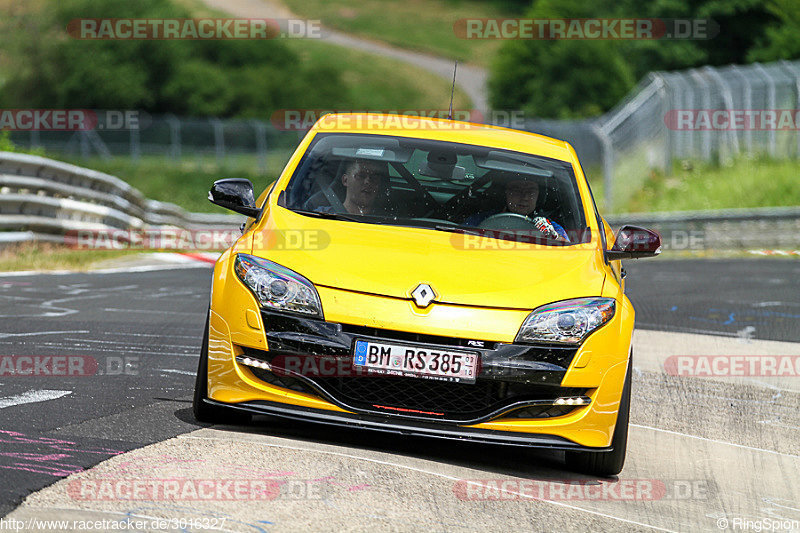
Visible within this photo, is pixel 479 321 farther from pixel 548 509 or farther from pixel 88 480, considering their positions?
pixel 88 480

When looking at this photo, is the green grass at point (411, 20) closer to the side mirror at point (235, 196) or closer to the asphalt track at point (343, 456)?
the asphalt track at point (343, 456)

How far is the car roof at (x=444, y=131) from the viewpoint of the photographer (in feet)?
24.9

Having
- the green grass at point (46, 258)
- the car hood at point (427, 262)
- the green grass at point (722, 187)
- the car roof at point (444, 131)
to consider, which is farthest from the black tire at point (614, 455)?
the green grass at point (722, 187)

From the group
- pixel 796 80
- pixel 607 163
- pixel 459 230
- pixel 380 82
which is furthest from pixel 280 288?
pixel 380 82

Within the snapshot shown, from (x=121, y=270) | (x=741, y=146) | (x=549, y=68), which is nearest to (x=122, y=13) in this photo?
(x=549, y=68)

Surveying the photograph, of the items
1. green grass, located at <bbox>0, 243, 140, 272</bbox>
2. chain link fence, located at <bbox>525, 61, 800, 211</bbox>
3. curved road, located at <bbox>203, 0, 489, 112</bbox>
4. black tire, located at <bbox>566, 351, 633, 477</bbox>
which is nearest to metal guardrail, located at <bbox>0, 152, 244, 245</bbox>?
green grass, located at <bbox>0, 243, 140, 272</bbox>

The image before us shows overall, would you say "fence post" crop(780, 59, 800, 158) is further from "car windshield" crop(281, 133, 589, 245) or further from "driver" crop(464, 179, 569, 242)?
"driver" crop(464, 179, 569, 242)

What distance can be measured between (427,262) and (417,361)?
52cm

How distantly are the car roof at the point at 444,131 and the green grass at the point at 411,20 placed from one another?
3552 inches

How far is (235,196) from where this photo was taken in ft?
22.5

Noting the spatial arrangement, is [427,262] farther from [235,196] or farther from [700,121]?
[700,121]

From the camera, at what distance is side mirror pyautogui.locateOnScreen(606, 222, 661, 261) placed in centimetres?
688

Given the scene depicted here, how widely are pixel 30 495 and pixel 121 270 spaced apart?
470 inches

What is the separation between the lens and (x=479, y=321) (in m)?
5.84
